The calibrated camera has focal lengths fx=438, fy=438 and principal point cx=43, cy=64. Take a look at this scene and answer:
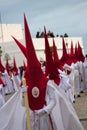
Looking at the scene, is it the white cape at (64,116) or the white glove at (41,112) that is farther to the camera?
the white cape at (64,116)

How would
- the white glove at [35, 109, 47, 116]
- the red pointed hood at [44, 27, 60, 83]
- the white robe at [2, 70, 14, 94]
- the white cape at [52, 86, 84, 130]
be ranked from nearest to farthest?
1. the white glove at [35, 109, 47, 116]
2. the white cape at [52, 86, 84, 130]
3. the red pointed hood at [44, 27, 60, 83]
4. the white robe at [2, 70, 14, 94]

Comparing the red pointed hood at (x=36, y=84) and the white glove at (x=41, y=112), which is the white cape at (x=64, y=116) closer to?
the red pointed hood at (x=36, y=84)

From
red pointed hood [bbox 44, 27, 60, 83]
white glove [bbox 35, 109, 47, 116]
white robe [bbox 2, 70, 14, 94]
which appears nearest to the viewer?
white glove [bbox 35, 109, 47, 116]

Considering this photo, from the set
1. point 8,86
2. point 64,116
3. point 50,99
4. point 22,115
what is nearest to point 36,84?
point 50,99

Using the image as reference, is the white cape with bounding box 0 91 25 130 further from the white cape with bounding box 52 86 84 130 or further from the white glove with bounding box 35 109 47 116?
the white glove with bounding box 35 109 47 116

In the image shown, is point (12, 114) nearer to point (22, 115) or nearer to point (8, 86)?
point (22, 115)

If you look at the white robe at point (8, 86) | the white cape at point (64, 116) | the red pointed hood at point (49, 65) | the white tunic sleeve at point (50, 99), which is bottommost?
the white robe at point (8, 86)

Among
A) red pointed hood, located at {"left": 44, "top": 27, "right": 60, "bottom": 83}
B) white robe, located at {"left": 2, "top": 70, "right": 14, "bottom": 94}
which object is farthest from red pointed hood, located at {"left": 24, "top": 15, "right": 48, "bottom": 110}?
white robe, located at {"left": 2, "top": 70, "right": 14, "bottom": 94}

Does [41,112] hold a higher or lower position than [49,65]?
lower

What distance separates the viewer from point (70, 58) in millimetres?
16672

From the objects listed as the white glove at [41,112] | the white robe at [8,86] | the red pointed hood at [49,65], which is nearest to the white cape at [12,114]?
the white glove at [41,112]

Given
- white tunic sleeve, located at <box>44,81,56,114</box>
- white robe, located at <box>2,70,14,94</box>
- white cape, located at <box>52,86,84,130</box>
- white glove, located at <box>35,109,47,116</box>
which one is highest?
white tunic sleeve, located at <box>44,81,56,114</box>

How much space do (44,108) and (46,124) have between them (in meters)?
0.32

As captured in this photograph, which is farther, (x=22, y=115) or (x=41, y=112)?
(x=22, y=115)
